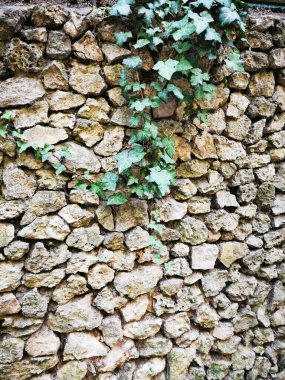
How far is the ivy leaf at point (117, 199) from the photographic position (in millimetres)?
1749

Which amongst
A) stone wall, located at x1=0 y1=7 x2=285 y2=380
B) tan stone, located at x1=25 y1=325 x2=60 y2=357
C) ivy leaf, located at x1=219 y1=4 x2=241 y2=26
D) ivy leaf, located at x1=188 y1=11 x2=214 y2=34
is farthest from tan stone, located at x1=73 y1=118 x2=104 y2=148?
tan stone, located at x1=25 y1=325 x2=60 y2=357

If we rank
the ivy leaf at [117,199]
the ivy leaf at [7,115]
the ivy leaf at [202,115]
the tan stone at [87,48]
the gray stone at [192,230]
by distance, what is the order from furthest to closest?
1. the gray stone at [192,230]
2. the ivy leaf at [202,115]
3. the ivy leaf at [117,199]
4. the tan stone at [87,48]
5. the ivy leaf at [7,115]

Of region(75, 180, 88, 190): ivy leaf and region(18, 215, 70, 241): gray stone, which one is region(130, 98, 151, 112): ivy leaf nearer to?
region(75, 180, 88, 190): ivy leaf

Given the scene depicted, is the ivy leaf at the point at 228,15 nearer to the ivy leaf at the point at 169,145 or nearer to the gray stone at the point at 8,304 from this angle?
the ivy leaf at the point at 169,145

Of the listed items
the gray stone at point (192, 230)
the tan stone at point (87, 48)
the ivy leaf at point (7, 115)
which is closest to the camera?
the ivy leaf at point (7, 115)

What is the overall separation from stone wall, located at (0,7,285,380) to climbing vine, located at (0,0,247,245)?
0.23 feet

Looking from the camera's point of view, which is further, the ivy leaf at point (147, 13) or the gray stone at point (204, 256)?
the gray stone at point (204, 256)

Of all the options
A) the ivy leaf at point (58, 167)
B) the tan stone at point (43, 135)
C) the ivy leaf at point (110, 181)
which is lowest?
the ivy leaf at point (110, 181)

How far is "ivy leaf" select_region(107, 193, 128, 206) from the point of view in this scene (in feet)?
5.74

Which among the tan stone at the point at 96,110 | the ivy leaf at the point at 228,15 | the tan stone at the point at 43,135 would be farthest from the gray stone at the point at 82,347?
the ivy leaf at the point at 228,15

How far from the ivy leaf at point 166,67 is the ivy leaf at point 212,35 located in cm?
20

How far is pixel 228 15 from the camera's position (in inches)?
66.0

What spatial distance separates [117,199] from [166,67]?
0.73m

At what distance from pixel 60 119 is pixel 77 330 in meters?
1.13
